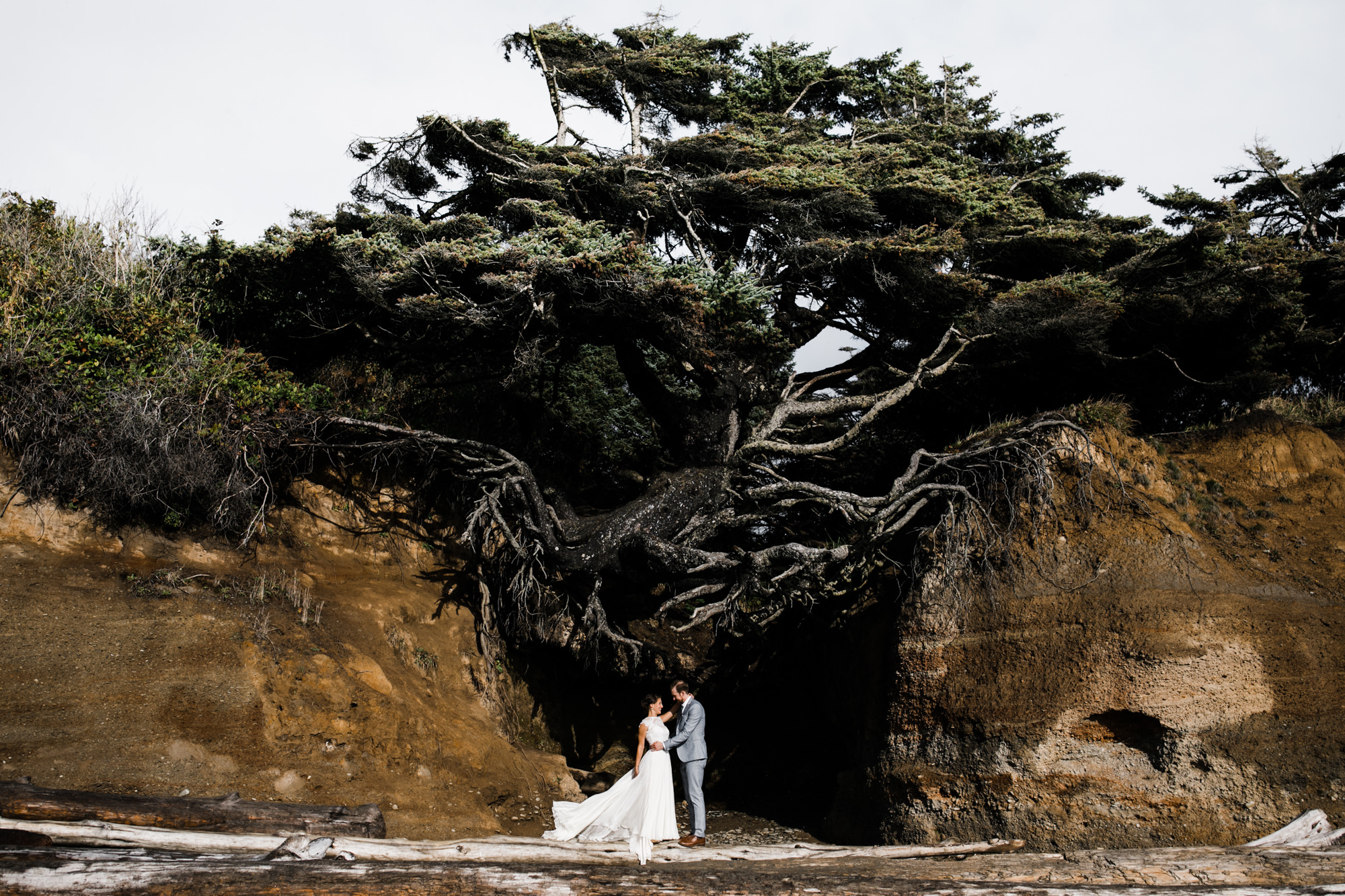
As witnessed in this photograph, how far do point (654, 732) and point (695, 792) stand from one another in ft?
2.61

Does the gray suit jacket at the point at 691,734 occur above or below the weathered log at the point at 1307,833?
above

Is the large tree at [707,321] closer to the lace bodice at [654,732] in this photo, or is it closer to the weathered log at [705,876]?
the lace bodice at [654,732]

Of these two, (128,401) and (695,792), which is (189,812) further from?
(128,401)

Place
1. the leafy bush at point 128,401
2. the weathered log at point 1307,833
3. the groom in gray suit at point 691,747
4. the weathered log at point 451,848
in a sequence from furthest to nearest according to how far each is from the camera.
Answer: the leafy bush at point 128,401, the groom in gray suit at point 691,747, the weathered log at point 1307,833, the weathered log at point 451,848

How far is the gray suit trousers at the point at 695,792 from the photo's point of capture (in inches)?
310

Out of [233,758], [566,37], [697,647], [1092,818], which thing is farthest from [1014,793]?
[566,37]

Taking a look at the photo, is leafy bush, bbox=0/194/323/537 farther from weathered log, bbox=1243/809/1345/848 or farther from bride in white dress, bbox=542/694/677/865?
weathered log, bbox=1243/809/1345/848

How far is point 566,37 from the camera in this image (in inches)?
530

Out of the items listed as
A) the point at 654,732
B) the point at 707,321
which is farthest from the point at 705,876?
the point at 707,321

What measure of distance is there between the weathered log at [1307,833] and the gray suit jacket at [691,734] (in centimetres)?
481

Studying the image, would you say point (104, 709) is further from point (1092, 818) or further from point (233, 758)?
point (1092, 818)

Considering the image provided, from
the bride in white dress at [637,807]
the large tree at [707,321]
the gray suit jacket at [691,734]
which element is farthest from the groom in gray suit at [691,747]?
the large tree at [707,321]

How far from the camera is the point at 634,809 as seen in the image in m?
7.67

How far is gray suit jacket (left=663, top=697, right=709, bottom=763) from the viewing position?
8.17 meters
